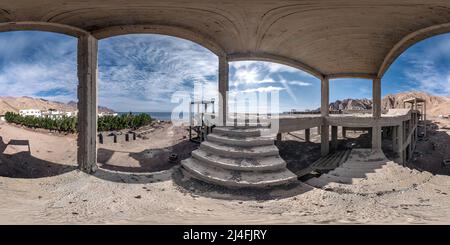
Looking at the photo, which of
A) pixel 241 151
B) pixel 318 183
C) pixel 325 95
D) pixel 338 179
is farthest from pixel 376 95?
pixel 241 151

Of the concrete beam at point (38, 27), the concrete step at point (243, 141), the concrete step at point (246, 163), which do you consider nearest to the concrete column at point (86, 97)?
the concrete beam at point (38, 27)

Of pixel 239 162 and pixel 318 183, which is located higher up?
pixel 239 162

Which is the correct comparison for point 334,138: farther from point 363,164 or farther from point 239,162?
point 239,162

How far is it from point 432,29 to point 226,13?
19.9 feet

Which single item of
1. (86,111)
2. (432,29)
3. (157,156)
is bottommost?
(157,156)

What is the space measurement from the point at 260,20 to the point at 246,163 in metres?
3.77

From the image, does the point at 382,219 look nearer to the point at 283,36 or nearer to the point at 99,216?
the point at 99,216

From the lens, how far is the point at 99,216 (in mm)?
3766

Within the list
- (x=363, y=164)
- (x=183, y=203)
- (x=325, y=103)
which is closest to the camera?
(x=183, y=203)

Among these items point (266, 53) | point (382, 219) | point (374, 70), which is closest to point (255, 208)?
point (382, 219)

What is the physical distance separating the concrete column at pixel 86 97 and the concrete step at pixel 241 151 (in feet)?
11.2

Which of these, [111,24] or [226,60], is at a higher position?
[111,24]

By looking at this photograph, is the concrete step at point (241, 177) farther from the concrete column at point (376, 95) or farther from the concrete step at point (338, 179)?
the concrete column at point (376, 95)

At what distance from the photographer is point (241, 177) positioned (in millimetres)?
5016
